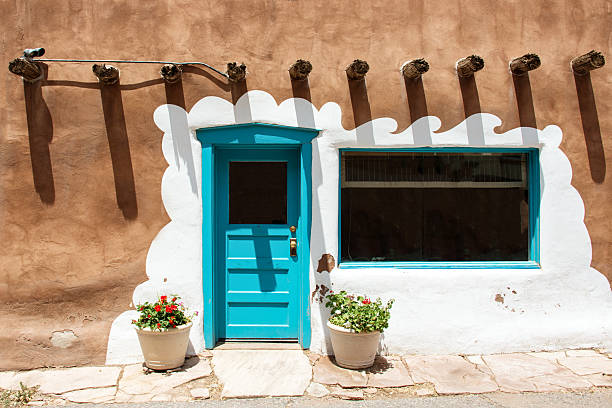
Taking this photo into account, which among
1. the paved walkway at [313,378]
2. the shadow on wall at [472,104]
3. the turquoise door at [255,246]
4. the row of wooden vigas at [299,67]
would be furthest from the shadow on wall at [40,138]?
the shadow on wall at [472,104]

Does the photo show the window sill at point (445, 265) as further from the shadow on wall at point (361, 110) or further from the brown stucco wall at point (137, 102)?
the shadow on wall at point (361, 110)

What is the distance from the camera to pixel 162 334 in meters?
4.58

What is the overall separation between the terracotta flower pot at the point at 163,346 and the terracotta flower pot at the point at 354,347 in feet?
4.48

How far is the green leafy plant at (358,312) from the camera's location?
182 inches

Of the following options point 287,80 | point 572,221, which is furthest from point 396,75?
point 572,221

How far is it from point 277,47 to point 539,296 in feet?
11.7

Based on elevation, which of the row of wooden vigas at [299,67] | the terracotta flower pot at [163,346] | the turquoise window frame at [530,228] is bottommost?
the terracotta flower pot at [163,346]

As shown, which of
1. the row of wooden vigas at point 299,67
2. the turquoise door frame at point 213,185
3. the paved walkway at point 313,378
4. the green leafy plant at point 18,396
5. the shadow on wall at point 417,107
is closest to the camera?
the green leafy plant at point 18,396

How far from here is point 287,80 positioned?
16.6 feet

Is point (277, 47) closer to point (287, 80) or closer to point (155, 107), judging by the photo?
point (287, 80)

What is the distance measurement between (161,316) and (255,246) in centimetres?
113

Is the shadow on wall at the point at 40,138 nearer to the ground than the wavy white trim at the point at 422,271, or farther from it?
farther from it

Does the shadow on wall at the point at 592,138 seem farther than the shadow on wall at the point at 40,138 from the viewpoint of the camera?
Yes

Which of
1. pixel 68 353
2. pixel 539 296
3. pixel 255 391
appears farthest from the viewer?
pixel 539 296
